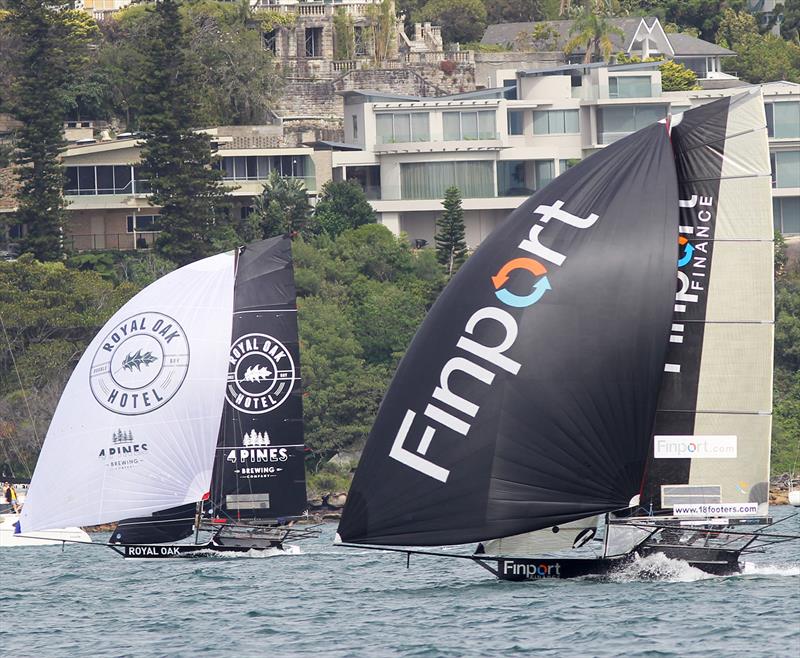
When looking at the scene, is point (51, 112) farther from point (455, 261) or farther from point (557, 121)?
point (557, 121)

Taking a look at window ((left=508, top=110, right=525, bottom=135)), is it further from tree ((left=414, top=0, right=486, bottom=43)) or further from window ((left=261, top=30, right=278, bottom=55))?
tree ((left=414, top=0, right=486, bottom=43))

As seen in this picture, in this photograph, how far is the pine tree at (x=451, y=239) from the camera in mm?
56312

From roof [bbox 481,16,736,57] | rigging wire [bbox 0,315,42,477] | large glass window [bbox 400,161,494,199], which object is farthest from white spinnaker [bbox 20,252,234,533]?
roof [bbox 481,16,736,57]

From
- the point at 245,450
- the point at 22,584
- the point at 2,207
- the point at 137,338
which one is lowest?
the point at 22,584

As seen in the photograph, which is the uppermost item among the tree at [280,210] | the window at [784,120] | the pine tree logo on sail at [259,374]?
the window at [784,120]

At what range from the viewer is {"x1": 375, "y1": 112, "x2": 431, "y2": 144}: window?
6353 centimetres

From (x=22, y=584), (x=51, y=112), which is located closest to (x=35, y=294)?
(x=51, y=112)

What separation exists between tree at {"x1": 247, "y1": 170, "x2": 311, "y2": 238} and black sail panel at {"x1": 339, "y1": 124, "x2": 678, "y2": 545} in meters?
37.4

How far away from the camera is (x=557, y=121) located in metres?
64.7

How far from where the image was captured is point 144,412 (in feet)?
91.0

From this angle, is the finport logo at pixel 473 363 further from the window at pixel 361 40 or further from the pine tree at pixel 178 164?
the window at pixel 361 40

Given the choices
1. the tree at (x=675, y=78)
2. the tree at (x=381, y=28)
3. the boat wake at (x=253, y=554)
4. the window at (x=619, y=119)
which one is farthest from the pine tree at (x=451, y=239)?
the boat wake at (x=253, y=554)

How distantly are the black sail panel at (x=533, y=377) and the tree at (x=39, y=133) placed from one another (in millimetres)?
36590

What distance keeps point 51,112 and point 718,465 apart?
40.0 metres
